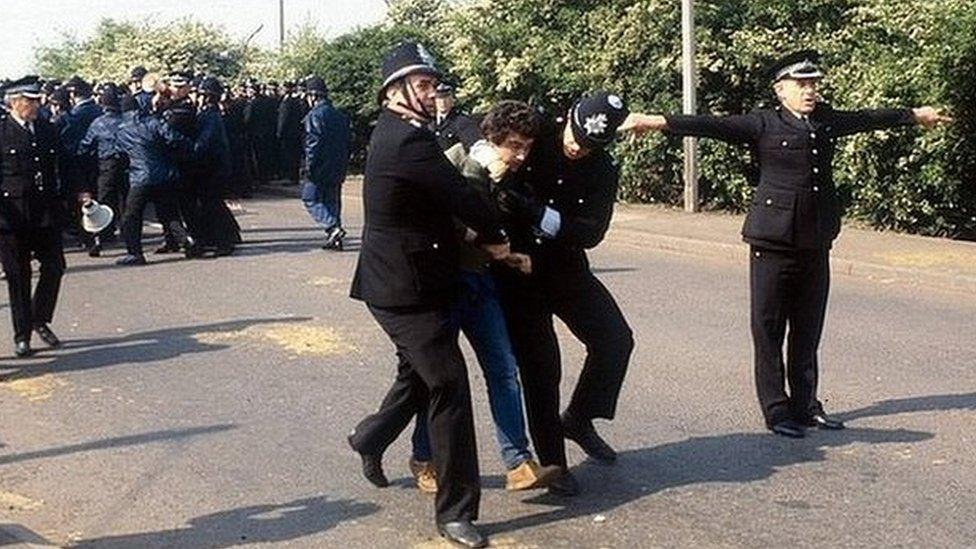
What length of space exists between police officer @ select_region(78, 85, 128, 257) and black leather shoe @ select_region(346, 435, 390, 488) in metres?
9.27

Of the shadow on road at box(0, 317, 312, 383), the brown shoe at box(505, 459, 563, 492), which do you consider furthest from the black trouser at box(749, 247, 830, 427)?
the shadow on road at box(0, 317, 312, 383)

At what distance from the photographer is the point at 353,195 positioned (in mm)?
21797

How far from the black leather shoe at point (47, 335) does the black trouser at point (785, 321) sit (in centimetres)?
517

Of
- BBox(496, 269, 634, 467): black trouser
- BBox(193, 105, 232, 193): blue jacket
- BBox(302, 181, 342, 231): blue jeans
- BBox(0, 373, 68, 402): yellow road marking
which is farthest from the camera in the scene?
BBox(302, 181, 342, 231): blue jeans

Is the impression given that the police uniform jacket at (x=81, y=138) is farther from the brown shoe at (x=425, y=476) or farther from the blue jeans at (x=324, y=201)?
the brown shoe at (x=425, y=476)

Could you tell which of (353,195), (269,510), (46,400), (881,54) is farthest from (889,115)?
(353,195)

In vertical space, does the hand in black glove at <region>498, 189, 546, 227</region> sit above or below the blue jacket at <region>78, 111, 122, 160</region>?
above

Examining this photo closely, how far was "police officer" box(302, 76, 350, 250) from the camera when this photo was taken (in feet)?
47.9

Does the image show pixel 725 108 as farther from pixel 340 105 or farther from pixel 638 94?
pixel 340 105

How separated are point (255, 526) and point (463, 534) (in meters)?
0.93

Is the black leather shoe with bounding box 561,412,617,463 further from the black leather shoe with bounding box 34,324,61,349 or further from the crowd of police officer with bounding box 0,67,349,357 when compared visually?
the crowd of police officer with bounding box 0,67,349,357

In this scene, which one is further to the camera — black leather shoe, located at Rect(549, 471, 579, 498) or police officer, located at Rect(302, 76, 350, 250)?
police officer, located at Rect(302, 76, 350, 250)

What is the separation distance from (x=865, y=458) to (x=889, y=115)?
181 cm

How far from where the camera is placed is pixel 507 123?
568 centimetres
